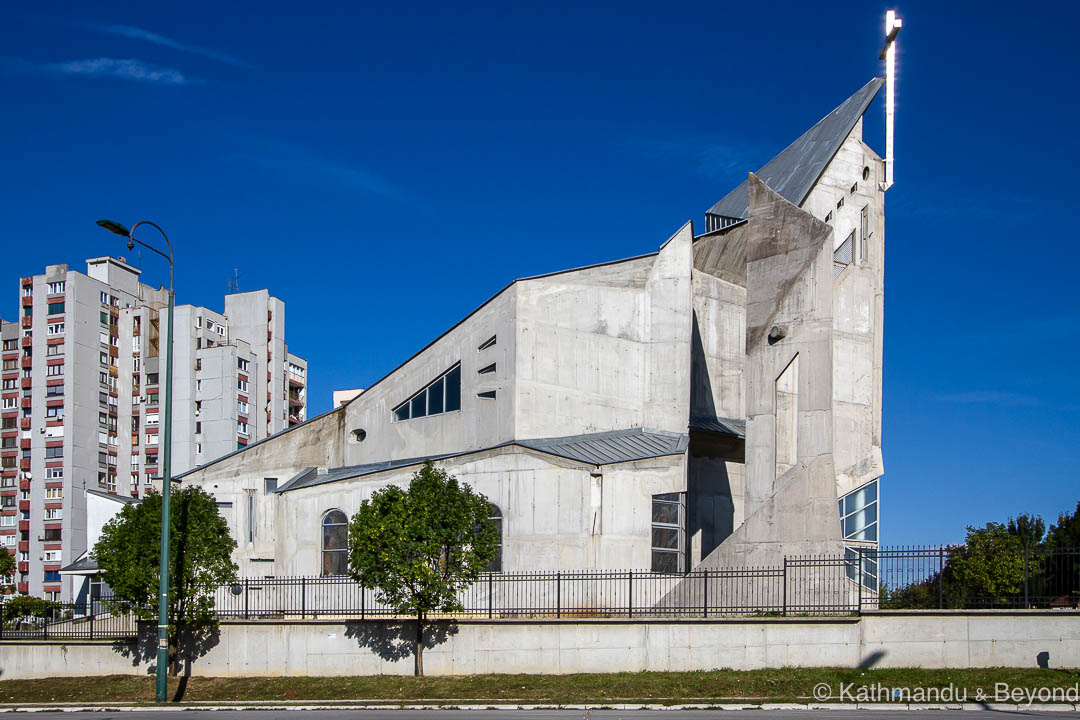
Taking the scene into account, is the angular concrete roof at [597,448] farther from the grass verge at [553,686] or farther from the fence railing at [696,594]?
the grass verge at [553,686]

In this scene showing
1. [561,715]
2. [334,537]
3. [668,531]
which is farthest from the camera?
[334,537]

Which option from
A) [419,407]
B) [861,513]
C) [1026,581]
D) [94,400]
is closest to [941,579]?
[1026,581]

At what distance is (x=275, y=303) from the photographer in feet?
329

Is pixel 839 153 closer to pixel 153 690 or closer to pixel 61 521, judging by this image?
pixel 153 690

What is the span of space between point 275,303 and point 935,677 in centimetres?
8399

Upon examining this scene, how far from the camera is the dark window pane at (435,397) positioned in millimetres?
44188

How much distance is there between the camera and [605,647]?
89.9ft

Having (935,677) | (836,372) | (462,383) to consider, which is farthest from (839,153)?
(935,677)

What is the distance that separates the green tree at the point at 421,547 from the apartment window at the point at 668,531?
8.30 m

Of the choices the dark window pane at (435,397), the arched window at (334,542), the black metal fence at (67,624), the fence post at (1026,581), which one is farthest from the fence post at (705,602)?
the dark window pane at (435,397)

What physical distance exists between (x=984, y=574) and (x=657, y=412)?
14.6 metres

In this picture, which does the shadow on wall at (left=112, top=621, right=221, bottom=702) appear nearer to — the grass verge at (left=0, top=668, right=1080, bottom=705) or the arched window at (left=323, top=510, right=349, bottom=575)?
the grass verge at (left=0, top=668, right=1080, bottom=705)

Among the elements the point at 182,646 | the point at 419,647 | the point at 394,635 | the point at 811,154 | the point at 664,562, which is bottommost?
the point at 182,646

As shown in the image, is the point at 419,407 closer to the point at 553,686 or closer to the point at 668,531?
the point at 668,531
